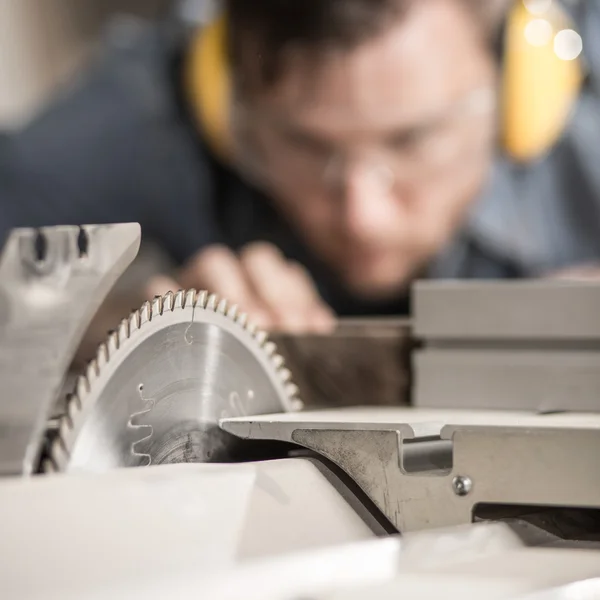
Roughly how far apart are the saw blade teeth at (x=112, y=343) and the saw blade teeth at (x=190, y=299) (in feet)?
0.20

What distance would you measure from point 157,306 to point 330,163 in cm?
130

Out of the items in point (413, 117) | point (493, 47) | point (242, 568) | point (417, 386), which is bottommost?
point (242, 568)

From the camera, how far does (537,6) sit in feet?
5.87

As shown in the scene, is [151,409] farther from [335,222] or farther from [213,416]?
[335,222]

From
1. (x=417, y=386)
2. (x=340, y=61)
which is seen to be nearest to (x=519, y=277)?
(x=340, y=61)

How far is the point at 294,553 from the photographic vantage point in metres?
0.44

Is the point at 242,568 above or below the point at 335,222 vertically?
below

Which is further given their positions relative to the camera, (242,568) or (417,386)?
(417,386)

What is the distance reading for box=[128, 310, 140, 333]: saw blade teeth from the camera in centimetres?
49

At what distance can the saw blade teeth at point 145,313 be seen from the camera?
501 millimetres

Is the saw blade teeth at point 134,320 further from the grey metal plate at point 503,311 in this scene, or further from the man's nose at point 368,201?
the man's nose at point 368,201

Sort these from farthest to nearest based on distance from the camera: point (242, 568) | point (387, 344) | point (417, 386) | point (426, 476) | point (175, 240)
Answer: point (175, 240) → point (387, 344) → point (417, 386) → point (426, 476) → point (242, 568)

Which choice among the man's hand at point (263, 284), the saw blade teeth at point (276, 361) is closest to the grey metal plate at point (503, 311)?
the saw blade teeth at point (276, 361)

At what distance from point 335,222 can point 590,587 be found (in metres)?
1.36
